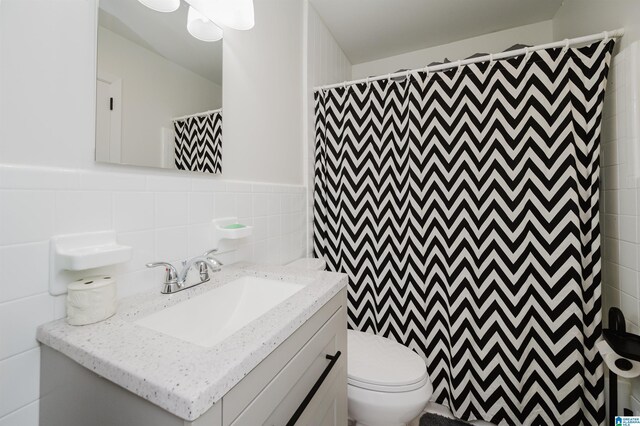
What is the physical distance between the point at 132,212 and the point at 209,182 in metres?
0.28

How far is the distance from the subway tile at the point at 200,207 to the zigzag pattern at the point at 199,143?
0.09 m

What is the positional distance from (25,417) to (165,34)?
108 centimetres

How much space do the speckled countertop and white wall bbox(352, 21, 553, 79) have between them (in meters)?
2.33

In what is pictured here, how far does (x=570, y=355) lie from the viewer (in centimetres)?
119

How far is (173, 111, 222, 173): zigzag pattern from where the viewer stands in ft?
2.96

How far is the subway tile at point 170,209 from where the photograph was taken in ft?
2.59

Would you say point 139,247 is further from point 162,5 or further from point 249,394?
point 162,5

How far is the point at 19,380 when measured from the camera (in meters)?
0.53

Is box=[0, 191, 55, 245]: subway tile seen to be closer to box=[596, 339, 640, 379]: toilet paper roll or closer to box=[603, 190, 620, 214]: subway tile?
box=[596, 339, 640, 379]: toilet paper roll

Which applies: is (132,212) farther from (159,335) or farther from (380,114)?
(380,114)

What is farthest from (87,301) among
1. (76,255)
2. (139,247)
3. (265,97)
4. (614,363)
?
(614,363)

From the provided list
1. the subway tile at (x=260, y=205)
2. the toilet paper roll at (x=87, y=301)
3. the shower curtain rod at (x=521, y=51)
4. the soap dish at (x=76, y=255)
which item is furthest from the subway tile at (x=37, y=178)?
the shower curtain rod at (x=521, y=51)

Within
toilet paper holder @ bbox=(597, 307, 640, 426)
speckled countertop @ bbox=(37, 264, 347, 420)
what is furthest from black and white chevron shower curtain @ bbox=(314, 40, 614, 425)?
speckled countertop @ bbox=(37, 264, 347, 420)

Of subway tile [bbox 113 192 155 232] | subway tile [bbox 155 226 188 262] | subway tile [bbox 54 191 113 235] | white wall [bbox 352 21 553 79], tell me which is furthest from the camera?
white wall [bbox 352 21 553 79]
